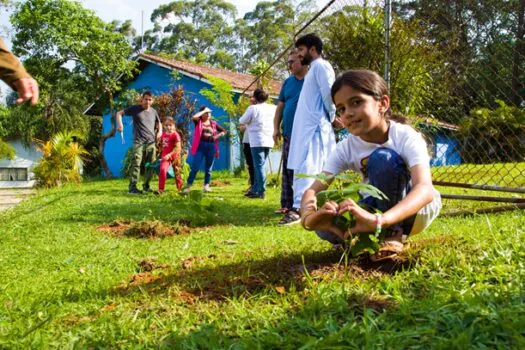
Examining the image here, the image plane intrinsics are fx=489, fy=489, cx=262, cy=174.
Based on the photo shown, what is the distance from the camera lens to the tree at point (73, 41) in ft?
56.3

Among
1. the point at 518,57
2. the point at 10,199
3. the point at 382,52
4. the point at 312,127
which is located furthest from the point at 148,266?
the point at 10,199

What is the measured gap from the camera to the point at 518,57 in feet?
12.5

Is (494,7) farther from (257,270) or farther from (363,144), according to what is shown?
(257,270)

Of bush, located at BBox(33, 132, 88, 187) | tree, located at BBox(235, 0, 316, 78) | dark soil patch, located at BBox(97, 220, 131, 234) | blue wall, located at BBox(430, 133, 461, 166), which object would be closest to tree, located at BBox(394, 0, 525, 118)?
blue wall, located at BBox(430, 133, 461, 166)

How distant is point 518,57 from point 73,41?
16409 millimetres

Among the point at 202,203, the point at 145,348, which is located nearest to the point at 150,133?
the point at 202,203

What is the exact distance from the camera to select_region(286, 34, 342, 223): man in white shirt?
14.2 feet

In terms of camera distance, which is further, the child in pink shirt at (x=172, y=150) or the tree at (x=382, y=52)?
the child in pink shirt at (x=172, y=150)

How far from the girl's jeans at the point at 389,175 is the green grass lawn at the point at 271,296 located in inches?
10.3

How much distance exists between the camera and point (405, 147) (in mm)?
2252

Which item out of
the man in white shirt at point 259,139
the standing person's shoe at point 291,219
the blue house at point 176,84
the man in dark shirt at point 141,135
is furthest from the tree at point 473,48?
the blue house at point 176,84

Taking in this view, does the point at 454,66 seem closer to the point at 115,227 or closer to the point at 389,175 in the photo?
the point at 389,175

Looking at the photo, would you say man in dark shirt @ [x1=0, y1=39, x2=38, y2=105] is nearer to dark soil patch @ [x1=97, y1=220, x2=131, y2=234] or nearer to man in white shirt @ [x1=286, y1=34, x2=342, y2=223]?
dark soil patch @ [x1=97, y1=220, x2=131, y2=234]

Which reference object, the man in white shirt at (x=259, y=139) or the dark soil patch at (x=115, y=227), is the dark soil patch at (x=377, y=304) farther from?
the man in white shirt at (x=259, y=139)
